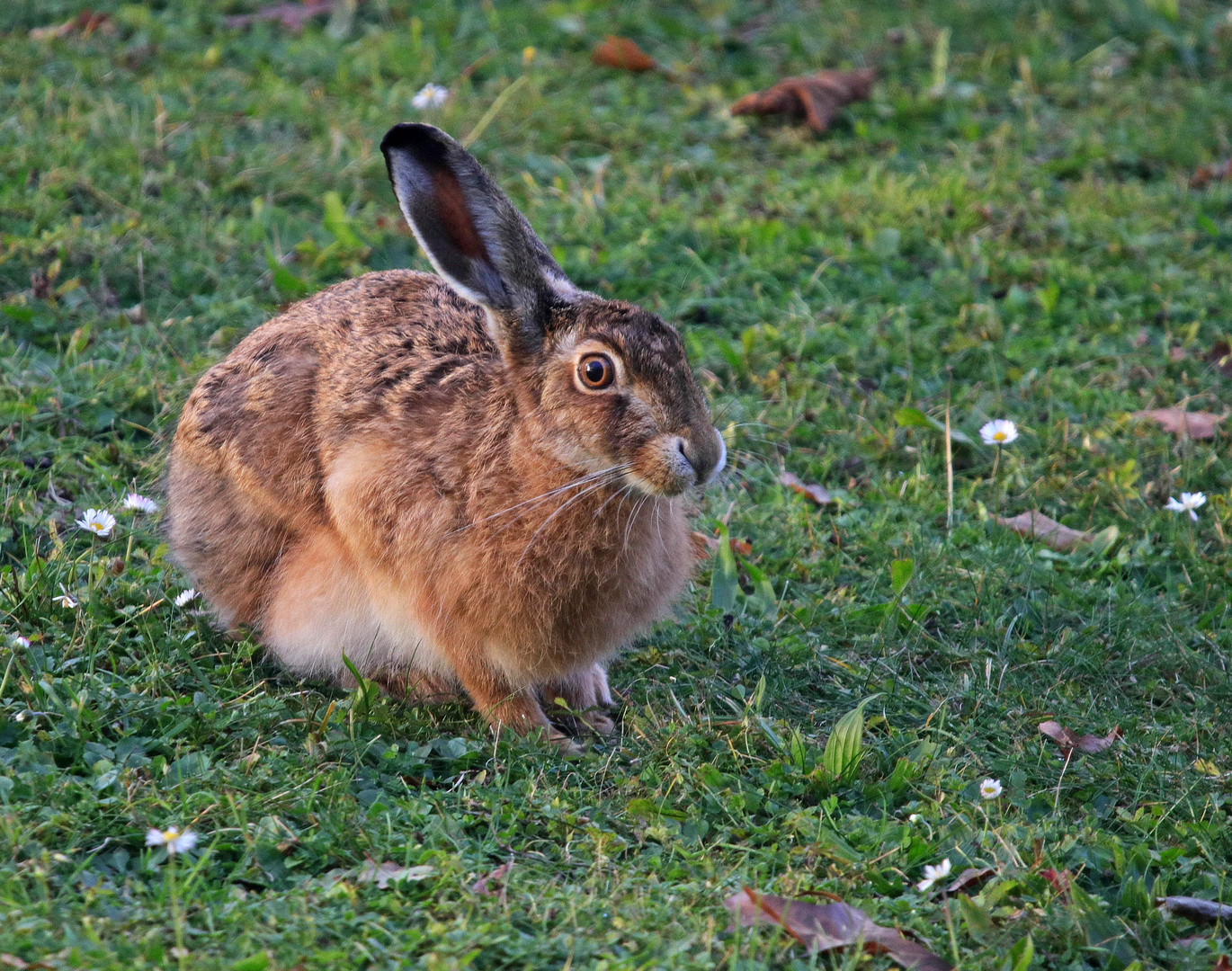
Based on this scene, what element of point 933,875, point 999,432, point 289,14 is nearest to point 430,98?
point 289,14

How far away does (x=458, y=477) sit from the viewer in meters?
3.96

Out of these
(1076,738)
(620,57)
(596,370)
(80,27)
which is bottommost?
(1076,738)

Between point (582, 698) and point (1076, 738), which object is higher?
point (582, 698)

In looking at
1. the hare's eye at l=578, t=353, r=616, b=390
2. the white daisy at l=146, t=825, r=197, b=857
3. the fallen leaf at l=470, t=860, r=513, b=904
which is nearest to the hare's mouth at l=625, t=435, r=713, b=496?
the hare's eye at l=578, t=353, r=616, b=390

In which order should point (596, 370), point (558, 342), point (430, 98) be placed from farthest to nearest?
point (430, 98), point (558, 342), point (596, 370)

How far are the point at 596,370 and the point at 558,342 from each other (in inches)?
7.2

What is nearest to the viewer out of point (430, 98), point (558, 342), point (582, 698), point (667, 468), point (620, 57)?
point (667, 468)

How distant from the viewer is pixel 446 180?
12.6ft

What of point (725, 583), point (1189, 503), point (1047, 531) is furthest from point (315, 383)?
point (1189, 503)

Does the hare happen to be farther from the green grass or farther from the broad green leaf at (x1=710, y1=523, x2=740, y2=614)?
the broad green leaf at (x1=710, y1=523, x2=740, y2=614)

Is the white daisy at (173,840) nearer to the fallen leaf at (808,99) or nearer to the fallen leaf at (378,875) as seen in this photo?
the fallen leaf at (378,875)

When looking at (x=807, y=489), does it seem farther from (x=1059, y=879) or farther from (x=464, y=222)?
(x=1059, y=879)

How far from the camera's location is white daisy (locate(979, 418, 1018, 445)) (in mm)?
5184

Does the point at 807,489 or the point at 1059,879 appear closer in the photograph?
the point at 1059,879
